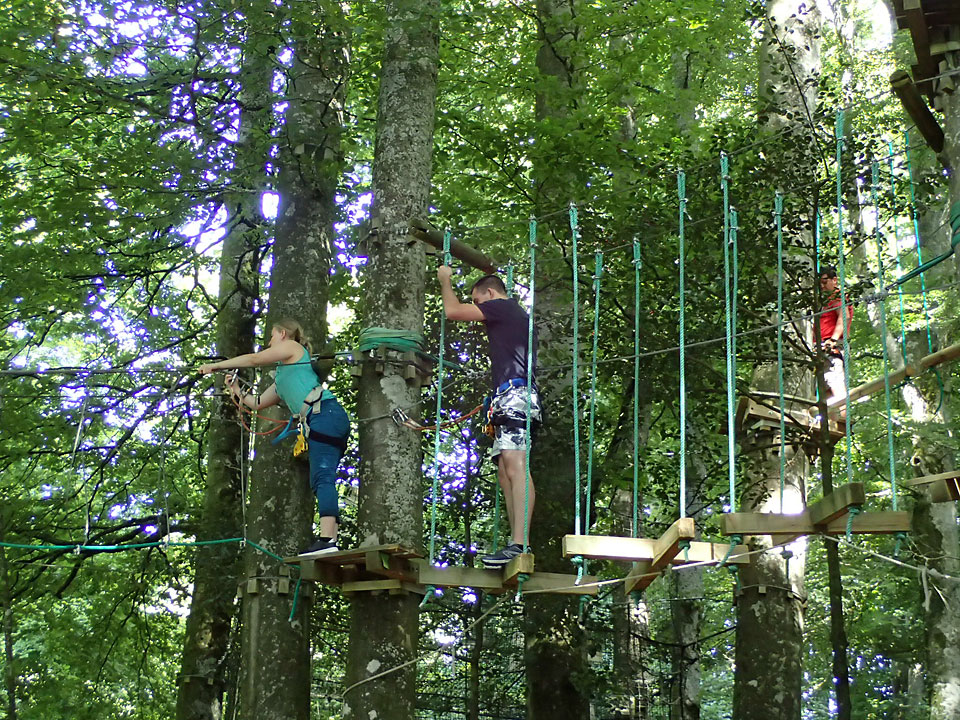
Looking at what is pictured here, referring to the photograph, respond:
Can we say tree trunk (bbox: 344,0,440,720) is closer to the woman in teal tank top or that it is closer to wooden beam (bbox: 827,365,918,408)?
the woman in teal tank top

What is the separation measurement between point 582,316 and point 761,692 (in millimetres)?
2915

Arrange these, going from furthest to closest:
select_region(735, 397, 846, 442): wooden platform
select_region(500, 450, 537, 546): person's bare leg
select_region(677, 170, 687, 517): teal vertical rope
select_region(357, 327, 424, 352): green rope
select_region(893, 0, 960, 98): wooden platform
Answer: select_region(735, 397, 846, 442): wooden platform → select_region(357, 327, 424, 352): green rope → select_region(500, 450, 537, 546): person's bare leg → select_region(893, 0, 960, 98): wooden platform → select_region(677, 170, 687, 517): teal vertical rope

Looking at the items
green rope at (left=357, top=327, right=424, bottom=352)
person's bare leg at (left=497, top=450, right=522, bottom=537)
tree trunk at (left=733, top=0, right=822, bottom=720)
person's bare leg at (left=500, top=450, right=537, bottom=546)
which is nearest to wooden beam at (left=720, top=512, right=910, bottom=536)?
person's bare leg at (left=500, top=450, right=537, bottom=546)

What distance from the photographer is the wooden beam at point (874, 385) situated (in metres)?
5.32

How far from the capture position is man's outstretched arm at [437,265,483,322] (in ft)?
16.4

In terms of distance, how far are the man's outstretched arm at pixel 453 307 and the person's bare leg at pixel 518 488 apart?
71 cm

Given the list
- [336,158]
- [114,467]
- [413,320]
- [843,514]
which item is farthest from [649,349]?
[114,467]

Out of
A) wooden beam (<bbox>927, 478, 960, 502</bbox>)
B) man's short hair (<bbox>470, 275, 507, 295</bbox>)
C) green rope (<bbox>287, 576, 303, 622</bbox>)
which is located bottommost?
green rope (<bbox>287, 576, 303, 622</bbox>)

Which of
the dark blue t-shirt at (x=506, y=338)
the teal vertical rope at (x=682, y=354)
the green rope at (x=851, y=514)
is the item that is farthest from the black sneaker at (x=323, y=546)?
the green rope at (x=851, y=514)

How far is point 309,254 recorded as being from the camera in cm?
629

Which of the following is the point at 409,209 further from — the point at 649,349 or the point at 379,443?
the point at 649,349

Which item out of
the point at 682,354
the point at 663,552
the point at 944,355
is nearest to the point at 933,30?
the point at 944,355

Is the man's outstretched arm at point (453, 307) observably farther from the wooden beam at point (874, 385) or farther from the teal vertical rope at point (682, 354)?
the wooden beam at point (874, 385)

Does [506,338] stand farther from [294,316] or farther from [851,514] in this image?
[851,514]
